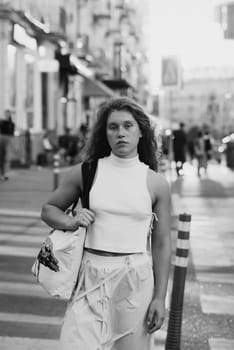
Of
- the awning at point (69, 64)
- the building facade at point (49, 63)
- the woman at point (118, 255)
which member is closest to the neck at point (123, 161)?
the woman at point (118, 255)

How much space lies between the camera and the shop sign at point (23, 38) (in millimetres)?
29422

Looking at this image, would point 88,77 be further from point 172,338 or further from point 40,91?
point 172,338

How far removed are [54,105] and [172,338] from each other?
33659 millimetres

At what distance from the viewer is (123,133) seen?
3775mm

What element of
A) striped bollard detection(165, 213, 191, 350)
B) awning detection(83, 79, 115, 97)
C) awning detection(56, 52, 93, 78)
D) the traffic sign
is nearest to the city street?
striped bollard detection(165, 213, 191, 350)

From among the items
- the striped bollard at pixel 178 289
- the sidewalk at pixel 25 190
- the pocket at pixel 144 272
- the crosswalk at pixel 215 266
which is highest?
the pocket at pixel 144 272

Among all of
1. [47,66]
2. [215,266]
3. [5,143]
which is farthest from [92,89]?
[215,266]

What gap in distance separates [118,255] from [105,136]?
1.92ft

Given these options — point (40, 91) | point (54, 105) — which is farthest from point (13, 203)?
point (54, 105)

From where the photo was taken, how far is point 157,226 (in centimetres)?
388

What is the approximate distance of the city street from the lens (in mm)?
6332

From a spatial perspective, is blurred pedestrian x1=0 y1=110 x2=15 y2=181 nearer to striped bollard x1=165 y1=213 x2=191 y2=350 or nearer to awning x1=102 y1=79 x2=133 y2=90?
striped bollard x1=165 y1=213 x2=191 y2=350

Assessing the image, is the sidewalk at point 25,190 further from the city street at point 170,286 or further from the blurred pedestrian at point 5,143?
the blurred pedestrian at point 5,143

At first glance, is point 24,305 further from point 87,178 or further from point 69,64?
point 69,64
